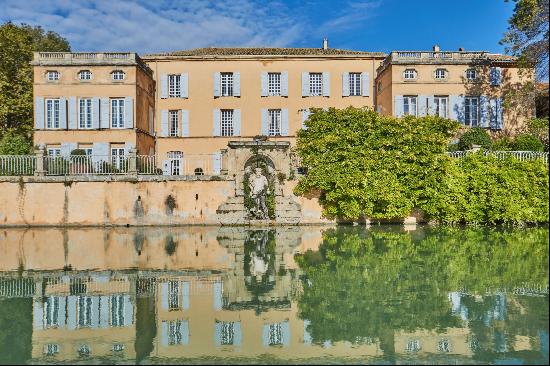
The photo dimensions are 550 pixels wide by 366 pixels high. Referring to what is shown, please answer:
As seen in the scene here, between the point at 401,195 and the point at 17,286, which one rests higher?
the point at 401,195

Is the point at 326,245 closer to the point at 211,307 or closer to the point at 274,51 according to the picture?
the point at 211,307

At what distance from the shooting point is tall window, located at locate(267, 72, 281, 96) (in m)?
32.2

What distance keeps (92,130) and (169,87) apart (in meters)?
5.57

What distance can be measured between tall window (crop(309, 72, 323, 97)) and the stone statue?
11.8 meters

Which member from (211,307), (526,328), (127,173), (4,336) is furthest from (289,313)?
(127,173)

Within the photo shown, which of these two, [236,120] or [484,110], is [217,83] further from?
[484,110]

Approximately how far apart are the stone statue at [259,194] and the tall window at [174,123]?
11877 mm

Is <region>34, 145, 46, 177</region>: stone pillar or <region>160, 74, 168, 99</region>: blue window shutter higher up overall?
<region>160, 74, 168, 99</region>: blue window shutter

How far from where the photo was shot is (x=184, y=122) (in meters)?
31.9

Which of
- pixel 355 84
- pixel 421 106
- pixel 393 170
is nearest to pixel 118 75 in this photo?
pixel 355 84

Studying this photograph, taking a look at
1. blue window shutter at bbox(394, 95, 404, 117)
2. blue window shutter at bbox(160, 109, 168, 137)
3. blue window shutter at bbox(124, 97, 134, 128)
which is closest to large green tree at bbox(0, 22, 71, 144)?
blue window shutter at bbox(124, 97, 134, 128)

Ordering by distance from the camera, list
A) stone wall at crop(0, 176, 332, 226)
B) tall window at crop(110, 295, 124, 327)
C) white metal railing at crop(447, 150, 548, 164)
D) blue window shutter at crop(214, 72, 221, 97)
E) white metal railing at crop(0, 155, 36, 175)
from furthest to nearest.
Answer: blue window shutter at crop(214, 72, 221, 97) → white metal railing at crop(0, 155, 36, 175) → stone wall at crop(0, 176, 332, 226) → white metal railing at crop(447, 150, 548, 164) → tall window at crop(110, 295, 124, 327)

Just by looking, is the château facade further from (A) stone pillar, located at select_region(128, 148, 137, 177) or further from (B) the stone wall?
(A) stone pillar, located at select_region(128, 148, 137, 177)

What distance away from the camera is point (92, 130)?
29.4 meters
